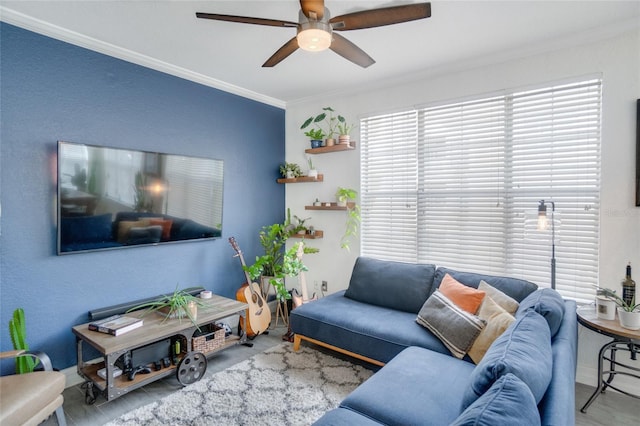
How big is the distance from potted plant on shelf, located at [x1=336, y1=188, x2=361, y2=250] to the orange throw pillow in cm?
126

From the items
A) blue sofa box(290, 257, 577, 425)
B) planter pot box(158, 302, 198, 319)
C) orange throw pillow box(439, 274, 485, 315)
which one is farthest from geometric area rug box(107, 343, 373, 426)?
orange throw pillow box(439, 274, 485, 315)

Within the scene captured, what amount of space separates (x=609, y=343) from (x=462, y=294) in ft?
3.08

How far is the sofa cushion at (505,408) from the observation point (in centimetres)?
88

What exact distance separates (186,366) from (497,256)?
109 inches

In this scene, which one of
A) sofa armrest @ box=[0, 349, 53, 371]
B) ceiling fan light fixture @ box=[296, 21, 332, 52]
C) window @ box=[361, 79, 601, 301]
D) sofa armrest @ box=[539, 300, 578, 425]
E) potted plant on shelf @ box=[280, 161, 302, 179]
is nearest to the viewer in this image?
sofa armrest @ box=[539, 300, 578, 425]

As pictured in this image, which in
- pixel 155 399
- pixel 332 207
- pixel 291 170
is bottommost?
pixel 155 399

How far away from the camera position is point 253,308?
3.33 meters

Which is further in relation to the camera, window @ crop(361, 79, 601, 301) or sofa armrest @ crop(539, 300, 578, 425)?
window @ crop(361, 79, 601, 301)

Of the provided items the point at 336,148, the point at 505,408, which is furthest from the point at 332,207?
the point at 505,408

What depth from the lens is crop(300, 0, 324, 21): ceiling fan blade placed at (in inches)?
62.8

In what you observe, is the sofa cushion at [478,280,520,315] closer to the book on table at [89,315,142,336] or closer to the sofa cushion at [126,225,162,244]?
the book on table at [89,315,142,336]

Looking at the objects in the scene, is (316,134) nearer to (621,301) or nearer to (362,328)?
(362,328)

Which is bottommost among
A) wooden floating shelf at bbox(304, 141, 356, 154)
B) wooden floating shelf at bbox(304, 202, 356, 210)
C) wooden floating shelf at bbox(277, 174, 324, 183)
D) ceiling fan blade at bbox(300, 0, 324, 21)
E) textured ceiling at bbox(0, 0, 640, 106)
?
wooden floating shelf at bbox(304, 202, 356, 210)

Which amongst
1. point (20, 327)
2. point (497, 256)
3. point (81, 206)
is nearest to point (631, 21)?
point (497, 256)
